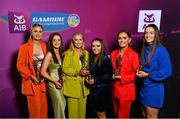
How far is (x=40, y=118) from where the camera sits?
326 cm

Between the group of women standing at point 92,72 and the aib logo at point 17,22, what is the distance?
35 cm

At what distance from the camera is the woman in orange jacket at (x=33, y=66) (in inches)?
121

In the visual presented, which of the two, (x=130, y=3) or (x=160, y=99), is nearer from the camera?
(x=160, y=99)

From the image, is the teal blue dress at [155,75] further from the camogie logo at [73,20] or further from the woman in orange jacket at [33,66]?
the woman in orange jacket at [33,66]

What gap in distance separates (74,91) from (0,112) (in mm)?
1172

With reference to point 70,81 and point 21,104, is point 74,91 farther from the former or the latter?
point 21,104

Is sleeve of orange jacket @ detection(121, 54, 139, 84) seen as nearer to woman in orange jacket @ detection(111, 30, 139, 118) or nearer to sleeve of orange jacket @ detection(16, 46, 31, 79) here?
woman in orange jacket @ detection(111, 30, 139, 118)

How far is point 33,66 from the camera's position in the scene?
3109 millimetres

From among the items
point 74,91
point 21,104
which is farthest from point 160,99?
point 21,104

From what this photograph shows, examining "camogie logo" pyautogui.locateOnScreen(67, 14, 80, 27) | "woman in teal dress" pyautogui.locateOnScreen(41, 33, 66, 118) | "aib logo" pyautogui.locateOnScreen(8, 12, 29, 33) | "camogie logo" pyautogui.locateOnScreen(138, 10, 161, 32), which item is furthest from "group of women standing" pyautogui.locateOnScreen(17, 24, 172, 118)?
"camogie logo" pyautogui.locateOnScreen(138, 10, 161, 32)

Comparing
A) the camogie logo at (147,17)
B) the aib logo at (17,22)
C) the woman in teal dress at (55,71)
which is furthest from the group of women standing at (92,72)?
the camogie logo at (147,17)

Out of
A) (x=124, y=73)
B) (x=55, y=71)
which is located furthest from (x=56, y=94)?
(x=124, y=73)

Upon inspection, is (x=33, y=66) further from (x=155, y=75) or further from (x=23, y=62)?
(x=155, y=75)

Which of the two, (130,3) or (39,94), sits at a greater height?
(130,3)
